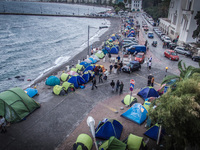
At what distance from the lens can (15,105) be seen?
13.3m

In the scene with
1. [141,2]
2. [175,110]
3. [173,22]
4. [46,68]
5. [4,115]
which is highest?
[141,2]

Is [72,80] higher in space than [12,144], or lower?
higher

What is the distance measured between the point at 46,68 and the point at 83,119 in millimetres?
21288

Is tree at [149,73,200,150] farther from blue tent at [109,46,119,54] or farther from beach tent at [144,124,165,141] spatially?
blue tent at [109,46,119,54]

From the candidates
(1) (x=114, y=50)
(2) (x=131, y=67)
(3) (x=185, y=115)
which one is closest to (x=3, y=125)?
(3) (x=185, y=115)

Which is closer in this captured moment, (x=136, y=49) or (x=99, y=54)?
(x=99, y=54)

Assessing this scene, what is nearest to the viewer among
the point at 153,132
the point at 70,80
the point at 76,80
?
the point at 153,132

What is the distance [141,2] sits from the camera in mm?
158250

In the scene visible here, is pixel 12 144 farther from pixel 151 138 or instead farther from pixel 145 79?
pixel 145 79

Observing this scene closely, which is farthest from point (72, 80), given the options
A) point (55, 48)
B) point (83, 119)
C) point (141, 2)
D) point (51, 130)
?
point (141, 2)

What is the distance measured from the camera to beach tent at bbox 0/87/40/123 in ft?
42.6

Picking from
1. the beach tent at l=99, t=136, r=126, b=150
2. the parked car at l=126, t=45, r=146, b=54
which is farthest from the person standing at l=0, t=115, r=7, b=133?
the parked car at l=126, t=45, r=146, b=54

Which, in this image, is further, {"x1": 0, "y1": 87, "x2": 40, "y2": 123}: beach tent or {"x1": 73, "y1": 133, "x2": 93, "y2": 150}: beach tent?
{"x1": 0, "y1": 87, "x2": 40, "y2": 123}: beach tent

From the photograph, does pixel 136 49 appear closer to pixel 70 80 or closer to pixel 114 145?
pixel 70 80
